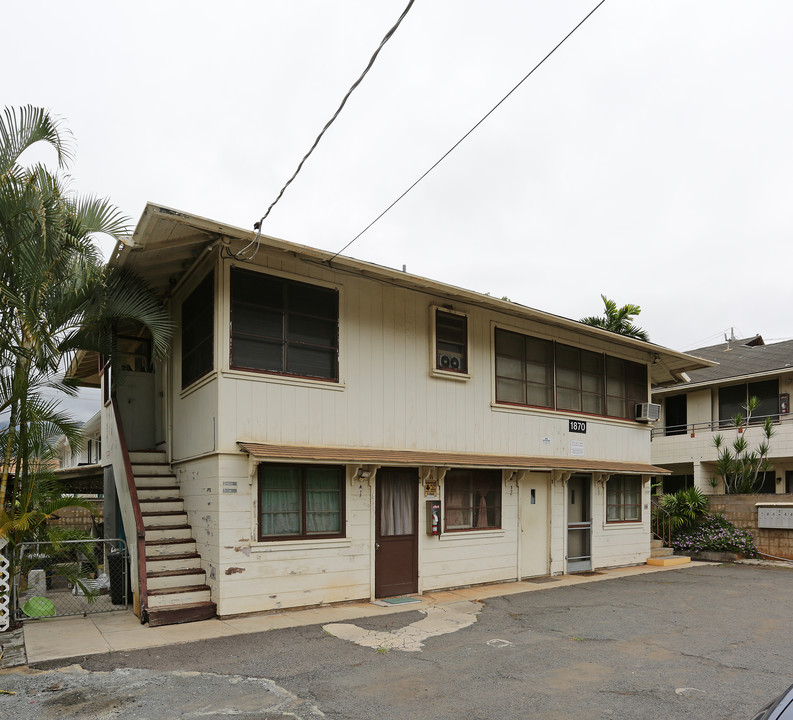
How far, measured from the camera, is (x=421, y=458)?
10.6m

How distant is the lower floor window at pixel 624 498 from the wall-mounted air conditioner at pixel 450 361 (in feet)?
17.0

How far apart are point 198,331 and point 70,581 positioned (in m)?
4.12

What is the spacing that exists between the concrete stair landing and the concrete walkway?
660cm

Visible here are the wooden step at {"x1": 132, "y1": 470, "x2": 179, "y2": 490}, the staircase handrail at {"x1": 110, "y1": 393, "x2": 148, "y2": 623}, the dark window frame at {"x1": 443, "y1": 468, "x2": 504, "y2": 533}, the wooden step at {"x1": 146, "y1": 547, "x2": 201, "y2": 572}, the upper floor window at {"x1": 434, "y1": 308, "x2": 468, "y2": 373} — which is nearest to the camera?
the staircase handrail at {"x1": 110, "y1": 393, "x2": 148, "y2": 623}

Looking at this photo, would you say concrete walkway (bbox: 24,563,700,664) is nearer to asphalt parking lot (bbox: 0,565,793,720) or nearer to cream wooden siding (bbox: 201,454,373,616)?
cream wooden siding (bbox: 201,454,373,616)

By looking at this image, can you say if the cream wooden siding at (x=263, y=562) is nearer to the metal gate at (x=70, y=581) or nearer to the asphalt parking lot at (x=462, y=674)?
the asphalt parking lot at (x=462, y=674)

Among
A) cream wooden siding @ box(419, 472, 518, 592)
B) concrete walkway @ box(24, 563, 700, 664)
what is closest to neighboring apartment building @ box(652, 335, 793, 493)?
cream wooden siding @ box(419, 472, 518, 592)

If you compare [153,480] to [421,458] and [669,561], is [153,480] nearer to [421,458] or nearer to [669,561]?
[421,458]

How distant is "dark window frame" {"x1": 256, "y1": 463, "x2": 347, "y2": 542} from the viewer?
360 inches

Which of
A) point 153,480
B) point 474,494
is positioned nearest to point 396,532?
point 474,494

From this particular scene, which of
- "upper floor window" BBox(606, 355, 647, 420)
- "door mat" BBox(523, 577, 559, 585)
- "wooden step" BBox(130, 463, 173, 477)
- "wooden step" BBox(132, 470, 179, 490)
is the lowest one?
"door mat" BBox(523, 577, 559, 585)

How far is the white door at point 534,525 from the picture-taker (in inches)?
497

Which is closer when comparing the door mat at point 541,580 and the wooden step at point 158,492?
the wooden step at point 158,492

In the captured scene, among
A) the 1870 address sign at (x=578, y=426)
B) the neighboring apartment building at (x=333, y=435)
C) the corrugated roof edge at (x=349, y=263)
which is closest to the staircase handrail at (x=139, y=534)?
the neighboring apartment building at (x=333, y=435)
